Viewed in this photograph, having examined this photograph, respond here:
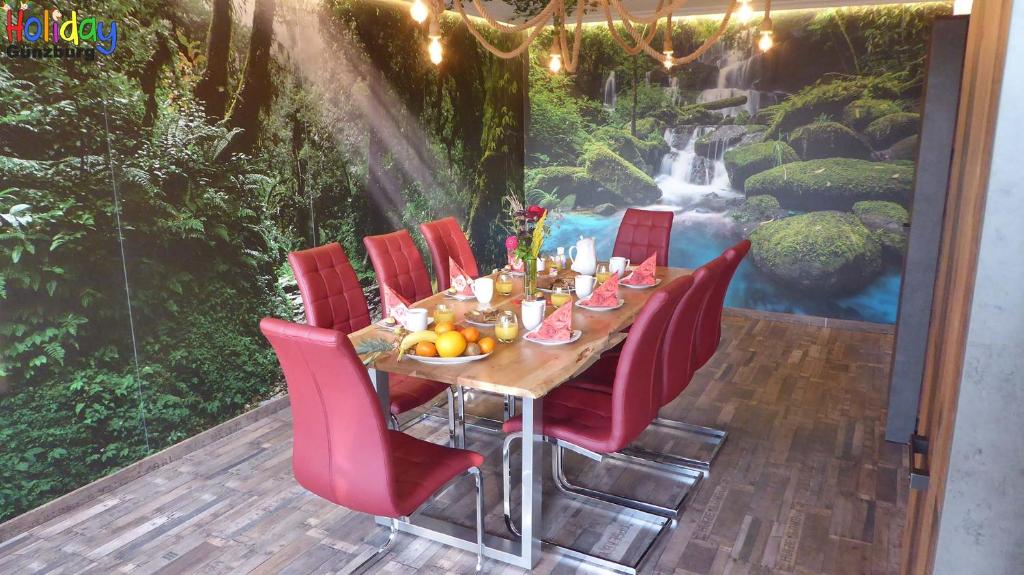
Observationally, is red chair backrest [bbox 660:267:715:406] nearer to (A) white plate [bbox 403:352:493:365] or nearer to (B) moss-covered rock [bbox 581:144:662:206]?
(A) white plate [bbox 403:352:493:365]

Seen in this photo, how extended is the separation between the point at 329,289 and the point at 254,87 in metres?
1.37

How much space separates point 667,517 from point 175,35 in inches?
120

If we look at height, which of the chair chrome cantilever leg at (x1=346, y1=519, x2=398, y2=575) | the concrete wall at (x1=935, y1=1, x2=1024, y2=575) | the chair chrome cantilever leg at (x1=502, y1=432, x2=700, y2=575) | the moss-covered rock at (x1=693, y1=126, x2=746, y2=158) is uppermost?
the moss-covered rock at (x1=693, y1=126, x2=746, y2=158)

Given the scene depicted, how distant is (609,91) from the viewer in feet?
19.6

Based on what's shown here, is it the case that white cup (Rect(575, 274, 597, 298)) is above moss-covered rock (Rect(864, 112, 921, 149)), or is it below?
below

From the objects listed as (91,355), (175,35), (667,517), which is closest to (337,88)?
(175,35)

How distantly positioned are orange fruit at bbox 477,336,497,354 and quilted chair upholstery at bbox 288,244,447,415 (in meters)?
0.57

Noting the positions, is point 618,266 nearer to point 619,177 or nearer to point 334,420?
point 334,420

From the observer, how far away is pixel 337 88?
13.9 feet

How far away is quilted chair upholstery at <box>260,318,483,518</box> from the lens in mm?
1738

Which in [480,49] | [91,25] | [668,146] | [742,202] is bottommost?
[742,202]

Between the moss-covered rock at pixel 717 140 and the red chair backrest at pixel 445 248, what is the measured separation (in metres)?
2.54

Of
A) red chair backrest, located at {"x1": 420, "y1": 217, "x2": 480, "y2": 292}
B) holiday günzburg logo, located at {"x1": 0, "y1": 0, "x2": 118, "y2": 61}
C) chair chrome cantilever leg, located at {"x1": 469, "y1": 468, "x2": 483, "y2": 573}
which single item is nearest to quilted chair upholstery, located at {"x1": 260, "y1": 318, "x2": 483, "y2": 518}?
chair chrome cantilever leg, located at {"x1": 469, "y1": 468, "x2": 483, "y2": 573}

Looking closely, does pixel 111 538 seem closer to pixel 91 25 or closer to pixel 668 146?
pixel 91 25
